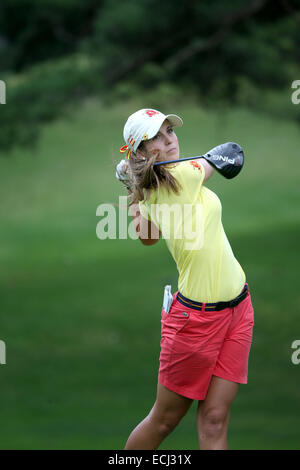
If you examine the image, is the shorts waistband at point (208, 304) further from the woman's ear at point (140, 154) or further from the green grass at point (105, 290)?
the green grass at point (105, 290)

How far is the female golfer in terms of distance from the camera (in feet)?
10.4

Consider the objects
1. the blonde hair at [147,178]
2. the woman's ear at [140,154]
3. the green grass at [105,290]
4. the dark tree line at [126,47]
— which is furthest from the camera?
the dark tree line at [126,47]

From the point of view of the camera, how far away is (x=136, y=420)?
222 inches

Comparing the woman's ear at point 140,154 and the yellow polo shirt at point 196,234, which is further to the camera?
the woman's ear at point 140,154

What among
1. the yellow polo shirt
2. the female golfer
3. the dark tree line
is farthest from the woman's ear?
the dark tree line

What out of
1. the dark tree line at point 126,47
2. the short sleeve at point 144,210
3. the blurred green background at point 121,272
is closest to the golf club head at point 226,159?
the short sleeve at point 144,210

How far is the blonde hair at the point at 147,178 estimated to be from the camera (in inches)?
123

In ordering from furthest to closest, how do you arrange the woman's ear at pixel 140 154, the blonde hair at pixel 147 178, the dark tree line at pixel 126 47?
1. the dark tree line at pixel 126 47
2. the woman's ear at pixel 140 154
3. the blonde hair at pixel 147 178

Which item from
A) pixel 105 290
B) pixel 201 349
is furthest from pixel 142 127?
pixel 105 290

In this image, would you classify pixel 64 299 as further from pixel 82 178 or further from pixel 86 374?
pixel 82 178

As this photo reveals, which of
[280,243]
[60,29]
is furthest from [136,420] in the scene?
[280,243]

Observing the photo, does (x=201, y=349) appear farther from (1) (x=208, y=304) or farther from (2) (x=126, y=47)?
(2) (x=126, y=47)

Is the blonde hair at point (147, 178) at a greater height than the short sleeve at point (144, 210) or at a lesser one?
greater

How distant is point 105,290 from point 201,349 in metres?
7.92
